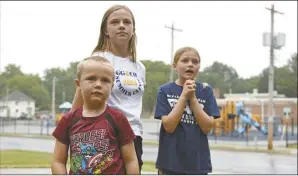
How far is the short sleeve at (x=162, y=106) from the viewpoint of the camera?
3.49 m

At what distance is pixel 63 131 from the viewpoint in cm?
277

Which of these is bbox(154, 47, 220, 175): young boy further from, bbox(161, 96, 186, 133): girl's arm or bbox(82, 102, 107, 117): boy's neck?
bbox(82, 102, 107, 117): boy's neck

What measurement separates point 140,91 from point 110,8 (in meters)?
0.56

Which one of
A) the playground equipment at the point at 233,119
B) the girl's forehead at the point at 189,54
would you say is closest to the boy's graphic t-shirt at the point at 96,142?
the girl's forehead at the point at 189,54

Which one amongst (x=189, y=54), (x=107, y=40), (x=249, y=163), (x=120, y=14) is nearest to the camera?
(x=120, y=14)

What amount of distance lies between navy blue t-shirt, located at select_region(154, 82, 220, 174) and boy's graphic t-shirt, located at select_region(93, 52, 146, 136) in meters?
0.26

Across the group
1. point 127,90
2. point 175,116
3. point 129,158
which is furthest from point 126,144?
point 175,116

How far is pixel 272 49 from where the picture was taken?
91.1 feet

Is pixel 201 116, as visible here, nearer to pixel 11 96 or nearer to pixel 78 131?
pixel 78 131

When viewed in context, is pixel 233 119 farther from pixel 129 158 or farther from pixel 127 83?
pixel 129 158

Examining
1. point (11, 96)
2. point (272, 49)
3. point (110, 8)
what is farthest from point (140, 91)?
point (11, 96)

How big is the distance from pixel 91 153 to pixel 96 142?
0.06m

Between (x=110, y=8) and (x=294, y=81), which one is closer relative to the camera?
(x=110, y=8)

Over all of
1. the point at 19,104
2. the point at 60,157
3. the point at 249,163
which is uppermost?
the point at 60,157
